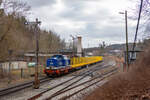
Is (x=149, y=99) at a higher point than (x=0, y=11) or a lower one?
lower

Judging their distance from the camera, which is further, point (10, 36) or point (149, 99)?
point (10, 36)

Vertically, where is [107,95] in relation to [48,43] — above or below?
below

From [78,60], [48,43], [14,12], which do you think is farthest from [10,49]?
[48,43]

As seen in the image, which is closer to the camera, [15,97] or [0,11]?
[15,97]

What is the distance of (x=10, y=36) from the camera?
97.6ft

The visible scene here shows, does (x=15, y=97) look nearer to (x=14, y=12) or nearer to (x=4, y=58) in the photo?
(x=4, y=58)

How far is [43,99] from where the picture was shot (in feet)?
49.0

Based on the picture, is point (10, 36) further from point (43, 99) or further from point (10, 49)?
point (43, 99)

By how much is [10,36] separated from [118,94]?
23.5 m

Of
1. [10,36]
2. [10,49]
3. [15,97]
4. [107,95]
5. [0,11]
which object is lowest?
[15,97]

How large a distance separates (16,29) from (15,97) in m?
16.8

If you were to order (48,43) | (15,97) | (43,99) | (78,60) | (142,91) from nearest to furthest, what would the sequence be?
1. (142,91)
2. (43,99)
3. (15,97)
4. (78,60)
5. (48,43)

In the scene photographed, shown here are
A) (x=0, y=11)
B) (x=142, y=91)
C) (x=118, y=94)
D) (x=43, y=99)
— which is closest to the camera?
(x=142, y=91)

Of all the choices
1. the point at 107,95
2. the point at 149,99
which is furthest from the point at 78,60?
the point at 149,99
